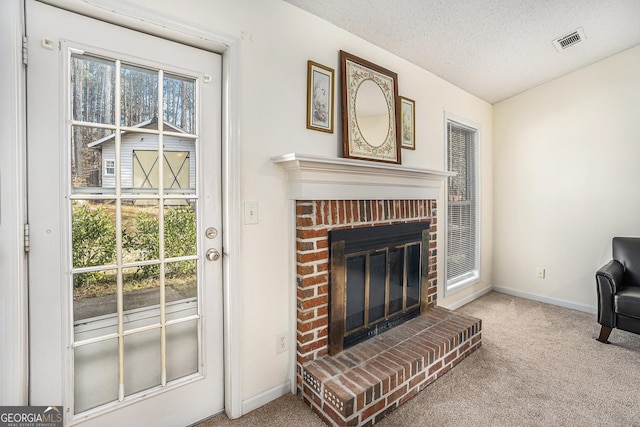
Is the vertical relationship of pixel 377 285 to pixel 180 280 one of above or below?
below

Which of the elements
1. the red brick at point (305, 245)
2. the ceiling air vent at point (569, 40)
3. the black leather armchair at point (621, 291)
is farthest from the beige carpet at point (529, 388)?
the ceiling air vent at point (569, 40)

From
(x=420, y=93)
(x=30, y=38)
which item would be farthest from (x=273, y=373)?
(x=420, y=93)

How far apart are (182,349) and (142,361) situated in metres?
0.19

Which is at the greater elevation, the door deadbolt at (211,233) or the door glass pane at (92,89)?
the door glass pane at (92,89)

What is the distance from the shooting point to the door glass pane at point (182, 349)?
157cm

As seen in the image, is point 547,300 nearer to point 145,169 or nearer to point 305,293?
point 305,293

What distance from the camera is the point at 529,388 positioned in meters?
1.89

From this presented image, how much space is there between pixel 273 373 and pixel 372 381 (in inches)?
23.9

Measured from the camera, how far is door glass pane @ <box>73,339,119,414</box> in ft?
4.39

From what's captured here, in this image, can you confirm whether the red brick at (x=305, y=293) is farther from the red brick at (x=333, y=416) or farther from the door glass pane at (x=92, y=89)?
the door glass pane at (x=92, y=89)

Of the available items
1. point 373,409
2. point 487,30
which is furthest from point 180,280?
point 487,30

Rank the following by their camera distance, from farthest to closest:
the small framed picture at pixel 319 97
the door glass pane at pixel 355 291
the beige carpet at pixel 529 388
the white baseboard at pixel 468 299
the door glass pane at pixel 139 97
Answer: the white baseboard at pixel 468 299, the door glass pane at pixel 355 291, the small framed picture at pixel 319 97, the beige carpet at pixel 529 388, the door glass pane at pixel 139 97

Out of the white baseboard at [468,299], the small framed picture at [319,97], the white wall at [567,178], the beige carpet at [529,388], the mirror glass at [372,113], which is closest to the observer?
the beige carpet at [529,388]

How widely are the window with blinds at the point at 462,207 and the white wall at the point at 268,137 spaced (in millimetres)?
1918
